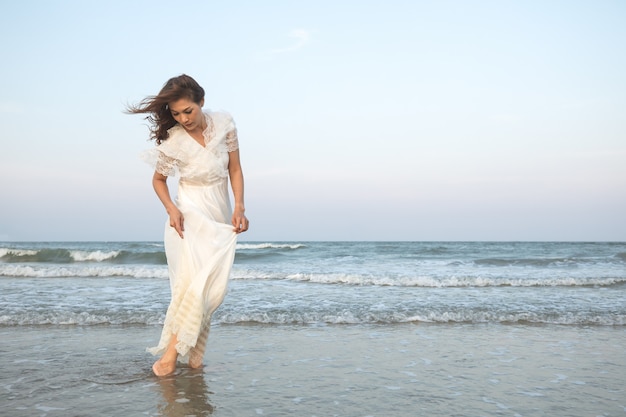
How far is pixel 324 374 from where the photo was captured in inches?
156

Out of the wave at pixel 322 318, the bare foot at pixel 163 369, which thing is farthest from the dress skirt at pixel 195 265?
the wave at pixel 322 318

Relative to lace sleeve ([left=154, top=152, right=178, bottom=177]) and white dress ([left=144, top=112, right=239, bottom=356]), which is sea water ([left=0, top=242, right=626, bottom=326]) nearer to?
white dress ([left=144, top=112, right=239, bottom=356])

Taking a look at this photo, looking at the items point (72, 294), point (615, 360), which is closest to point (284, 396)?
point (615, 360)

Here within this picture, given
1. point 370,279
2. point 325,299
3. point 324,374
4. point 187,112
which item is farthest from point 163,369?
point 370,279

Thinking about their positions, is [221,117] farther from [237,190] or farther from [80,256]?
[80,256]

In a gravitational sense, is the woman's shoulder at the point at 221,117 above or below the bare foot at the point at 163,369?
above

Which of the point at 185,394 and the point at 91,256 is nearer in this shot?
the point at 185,394

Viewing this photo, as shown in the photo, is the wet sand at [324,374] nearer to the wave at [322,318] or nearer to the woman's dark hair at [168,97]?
the wave at [322,318]

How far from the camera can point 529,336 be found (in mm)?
5668

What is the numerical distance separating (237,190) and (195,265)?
2.12ft

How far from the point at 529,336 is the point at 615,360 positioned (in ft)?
3.75

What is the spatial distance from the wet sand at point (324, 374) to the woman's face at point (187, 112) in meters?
1.79

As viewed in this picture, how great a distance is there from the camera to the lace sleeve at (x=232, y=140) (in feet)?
12.6

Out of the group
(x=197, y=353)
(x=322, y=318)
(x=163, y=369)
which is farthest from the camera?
(x=322, y=318)
